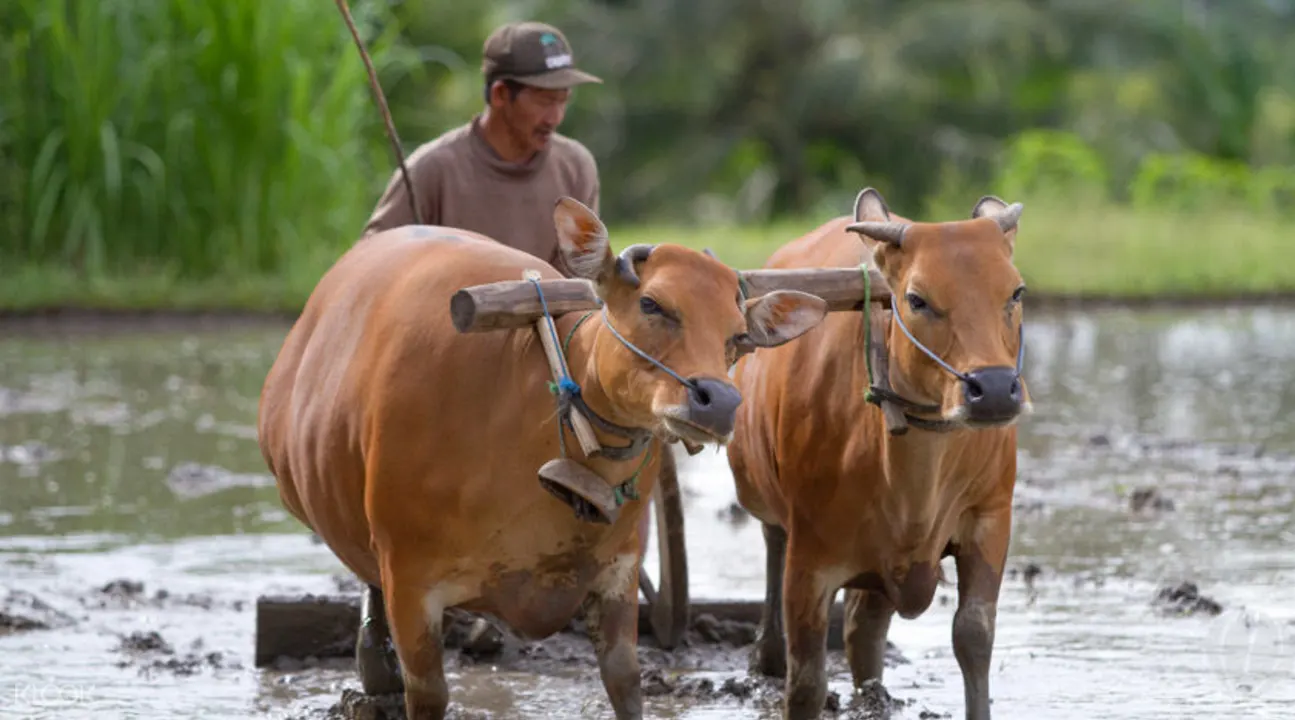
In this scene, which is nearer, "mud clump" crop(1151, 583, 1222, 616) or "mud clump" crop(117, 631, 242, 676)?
"mud clump" crop(117, 631, 242, 676)

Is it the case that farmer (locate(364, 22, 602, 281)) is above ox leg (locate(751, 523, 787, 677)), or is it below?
above

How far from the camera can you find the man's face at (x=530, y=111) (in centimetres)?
626

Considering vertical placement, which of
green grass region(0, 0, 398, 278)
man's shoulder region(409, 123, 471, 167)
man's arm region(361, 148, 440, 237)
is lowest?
man's arm region(361, 148, 440, 237)

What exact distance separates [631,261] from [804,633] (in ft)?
4.37

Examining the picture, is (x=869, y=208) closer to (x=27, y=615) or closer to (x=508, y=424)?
(x=508, y=424)

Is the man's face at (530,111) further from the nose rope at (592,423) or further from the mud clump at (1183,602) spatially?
the mud clump at (1183,602)

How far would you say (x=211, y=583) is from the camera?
7516mm

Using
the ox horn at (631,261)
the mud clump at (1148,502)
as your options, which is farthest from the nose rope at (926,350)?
the mud clump at (1148,502)

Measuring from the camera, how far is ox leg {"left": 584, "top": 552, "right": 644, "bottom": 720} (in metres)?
4.81

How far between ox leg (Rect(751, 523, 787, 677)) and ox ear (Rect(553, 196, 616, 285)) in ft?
6.61

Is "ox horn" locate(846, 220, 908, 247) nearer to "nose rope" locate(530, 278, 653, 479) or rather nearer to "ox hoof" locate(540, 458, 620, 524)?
"nose rope" locate(530, 278, 653, 479)

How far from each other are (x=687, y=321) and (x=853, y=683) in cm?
195

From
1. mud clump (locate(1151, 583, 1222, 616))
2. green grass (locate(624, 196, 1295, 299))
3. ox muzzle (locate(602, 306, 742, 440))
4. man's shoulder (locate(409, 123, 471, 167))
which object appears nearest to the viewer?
ox muzzle (locate(602, 306, 742, 440))

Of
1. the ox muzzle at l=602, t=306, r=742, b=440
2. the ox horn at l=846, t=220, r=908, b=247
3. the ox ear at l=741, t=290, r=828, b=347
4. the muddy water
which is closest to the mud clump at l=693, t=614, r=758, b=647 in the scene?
the muddy water
